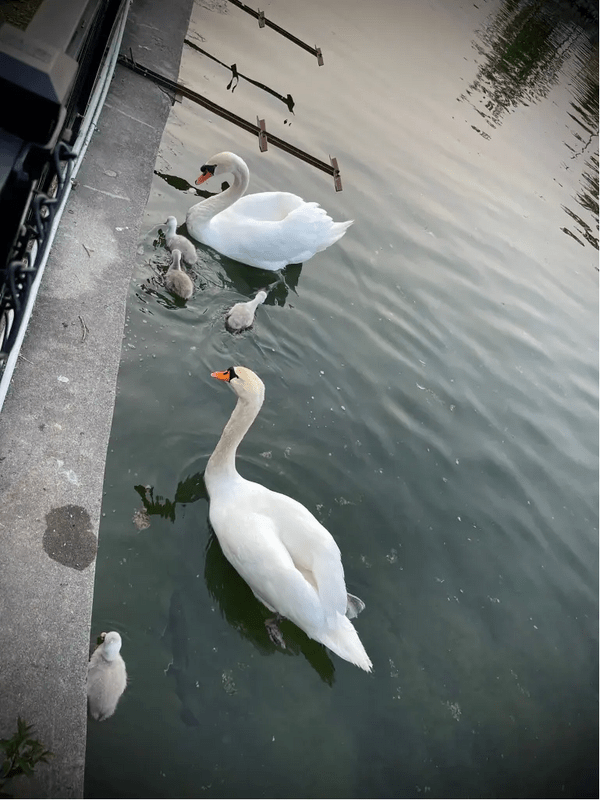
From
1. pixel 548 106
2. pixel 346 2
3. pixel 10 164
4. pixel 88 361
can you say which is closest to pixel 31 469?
pixel 88 361

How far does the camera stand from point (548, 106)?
1981cm

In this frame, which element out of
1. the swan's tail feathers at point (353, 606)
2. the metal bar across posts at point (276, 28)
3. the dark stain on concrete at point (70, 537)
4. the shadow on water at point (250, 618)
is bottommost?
the shadow on water at point (250, 618)

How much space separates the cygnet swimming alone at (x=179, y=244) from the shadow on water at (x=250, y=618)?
128 inches

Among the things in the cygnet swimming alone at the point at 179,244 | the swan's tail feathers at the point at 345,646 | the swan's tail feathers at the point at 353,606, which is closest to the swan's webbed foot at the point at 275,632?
the swan's tail feathers at the point at 345,646

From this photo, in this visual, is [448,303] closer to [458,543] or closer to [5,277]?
[458,543]

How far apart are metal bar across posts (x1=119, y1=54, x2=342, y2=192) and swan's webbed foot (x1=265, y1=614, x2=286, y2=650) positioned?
21.9ft

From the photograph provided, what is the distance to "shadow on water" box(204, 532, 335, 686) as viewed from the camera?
445cm

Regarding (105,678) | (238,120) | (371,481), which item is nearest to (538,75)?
(238,120)

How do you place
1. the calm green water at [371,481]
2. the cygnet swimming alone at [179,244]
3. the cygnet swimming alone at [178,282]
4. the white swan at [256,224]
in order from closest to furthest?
the calm green water at [371,481] < the cygnet swimming alone at [178,282] < the cygnet swimming alone at [179,244] < the white swan at [256,224]

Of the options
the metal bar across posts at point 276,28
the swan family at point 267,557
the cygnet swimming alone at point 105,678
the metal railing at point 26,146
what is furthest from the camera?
the metal bar across posts at point 276,28

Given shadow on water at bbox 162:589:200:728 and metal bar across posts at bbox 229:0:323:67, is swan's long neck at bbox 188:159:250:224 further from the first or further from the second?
metal bar across posts at bbox 229:0:323:67

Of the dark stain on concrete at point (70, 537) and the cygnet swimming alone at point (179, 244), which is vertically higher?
the cygnet swimming alone at point (179, 244)

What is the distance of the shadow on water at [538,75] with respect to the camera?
15.9 meters

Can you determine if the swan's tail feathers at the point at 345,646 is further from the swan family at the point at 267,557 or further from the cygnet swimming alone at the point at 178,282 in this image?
the cygnet swimming alone at the point at 178,282
